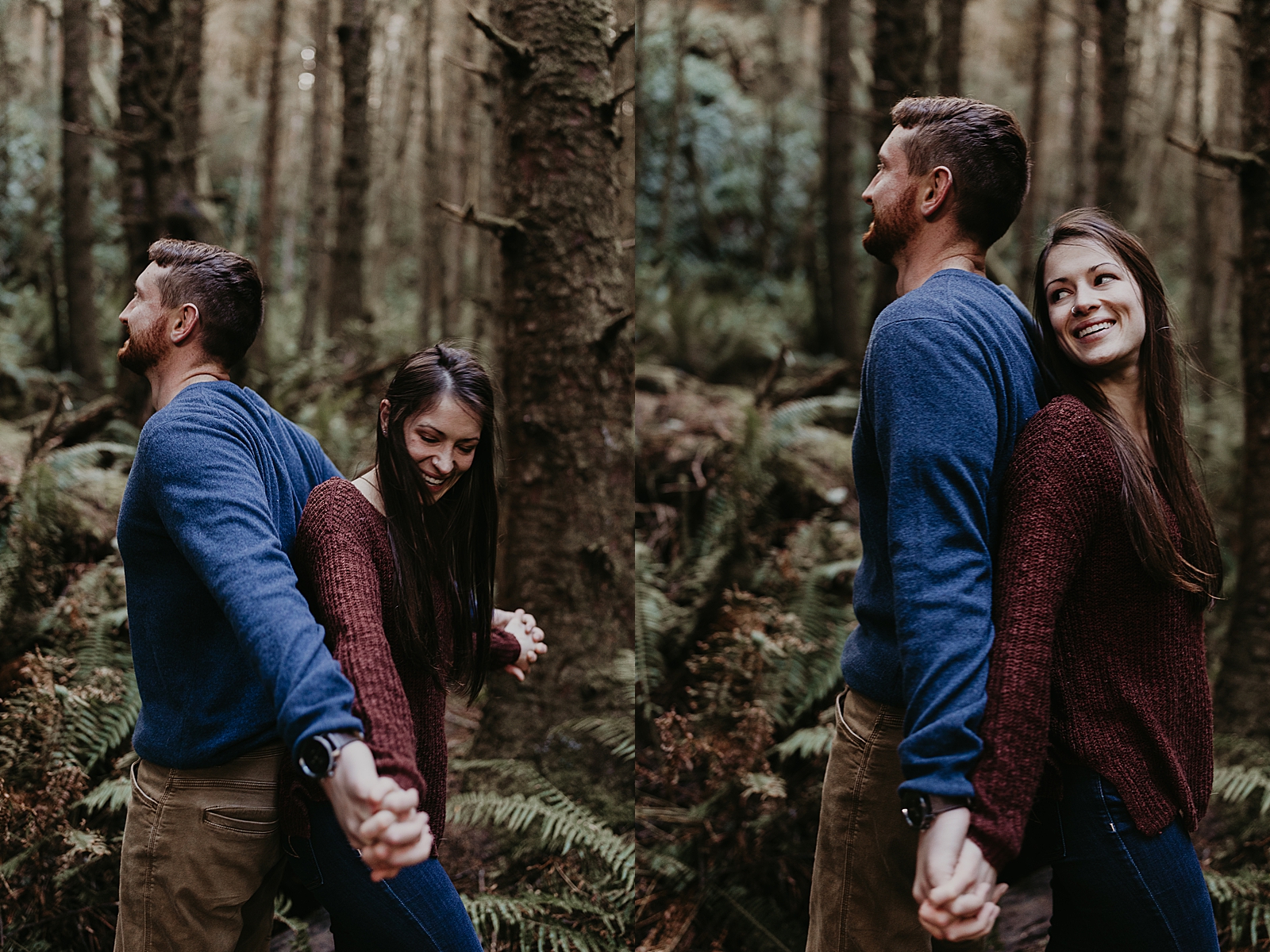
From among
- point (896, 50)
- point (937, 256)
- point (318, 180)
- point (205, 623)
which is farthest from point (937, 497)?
point (318, 180)

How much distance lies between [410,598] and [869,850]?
114 cm

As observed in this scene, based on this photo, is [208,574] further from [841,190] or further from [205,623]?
[841,190]

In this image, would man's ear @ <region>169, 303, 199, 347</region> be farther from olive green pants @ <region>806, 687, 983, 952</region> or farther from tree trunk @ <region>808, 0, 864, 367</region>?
tree trunk @ <region>808, 0, 864, 367</region>

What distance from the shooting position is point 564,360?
13.1ft

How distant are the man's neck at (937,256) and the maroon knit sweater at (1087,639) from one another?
14.7 inches

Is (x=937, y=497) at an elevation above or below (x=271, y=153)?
below

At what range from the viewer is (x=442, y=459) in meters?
2.12

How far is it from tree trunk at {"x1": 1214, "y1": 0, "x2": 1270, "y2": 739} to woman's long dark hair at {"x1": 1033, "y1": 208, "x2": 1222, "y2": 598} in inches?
127

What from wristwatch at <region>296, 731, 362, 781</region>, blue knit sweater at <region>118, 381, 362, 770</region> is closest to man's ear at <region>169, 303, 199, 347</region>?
blue knit sweater at <region>118, 381, 362, 770</region>

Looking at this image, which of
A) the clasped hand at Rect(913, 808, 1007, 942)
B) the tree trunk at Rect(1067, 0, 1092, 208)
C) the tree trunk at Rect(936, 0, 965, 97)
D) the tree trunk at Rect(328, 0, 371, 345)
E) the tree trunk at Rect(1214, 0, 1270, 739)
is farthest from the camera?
the tree trunk at Rect(1067, 0, 1092, 208)

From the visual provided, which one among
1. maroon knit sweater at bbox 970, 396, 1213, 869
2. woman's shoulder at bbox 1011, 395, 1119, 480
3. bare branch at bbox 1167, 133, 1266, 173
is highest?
bare branch at bbox 1167, 133, 1266, 173

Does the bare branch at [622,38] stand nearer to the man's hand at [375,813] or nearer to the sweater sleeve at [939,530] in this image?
the sweater sleeve at [939,530]

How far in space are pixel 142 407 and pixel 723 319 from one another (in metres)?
7.64

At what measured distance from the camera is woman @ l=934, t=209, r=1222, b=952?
1722 millimetres
